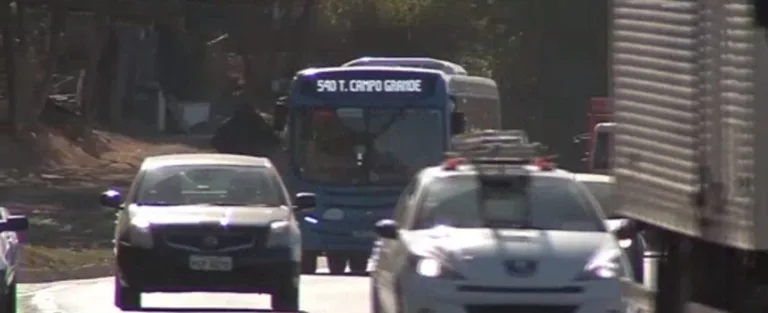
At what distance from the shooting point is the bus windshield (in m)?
25.7

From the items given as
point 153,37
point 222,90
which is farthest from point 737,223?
point 222,90

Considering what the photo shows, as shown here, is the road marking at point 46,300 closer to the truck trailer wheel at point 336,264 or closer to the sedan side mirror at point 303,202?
the sedan side mirror at point 303,202

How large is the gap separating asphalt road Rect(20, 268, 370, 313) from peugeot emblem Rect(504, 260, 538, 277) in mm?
6218

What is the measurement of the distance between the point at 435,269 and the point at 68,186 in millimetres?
28575

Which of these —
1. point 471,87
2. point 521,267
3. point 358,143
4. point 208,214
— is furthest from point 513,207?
point 471,87

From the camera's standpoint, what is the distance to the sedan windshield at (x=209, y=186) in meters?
19.4

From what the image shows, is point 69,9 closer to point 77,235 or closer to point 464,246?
point 77,235

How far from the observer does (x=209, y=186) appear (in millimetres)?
19938

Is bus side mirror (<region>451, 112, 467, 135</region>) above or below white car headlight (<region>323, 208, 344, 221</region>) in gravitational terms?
above

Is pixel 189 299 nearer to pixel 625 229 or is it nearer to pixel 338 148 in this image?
pixel 338 148

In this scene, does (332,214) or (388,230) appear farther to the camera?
(332,214)

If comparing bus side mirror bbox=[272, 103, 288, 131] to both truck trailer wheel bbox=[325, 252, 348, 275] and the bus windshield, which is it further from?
truck trailer wheel bbox=[325, 252, 348, 275]

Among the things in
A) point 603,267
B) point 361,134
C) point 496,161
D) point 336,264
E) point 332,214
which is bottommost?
point 336,264

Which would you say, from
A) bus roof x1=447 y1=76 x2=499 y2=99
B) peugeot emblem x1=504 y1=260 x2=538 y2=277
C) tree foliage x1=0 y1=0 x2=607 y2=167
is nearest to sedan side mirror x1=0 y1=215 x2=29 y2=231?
peugeot emblem x1=504 y1=260 x2=538 y2=277
